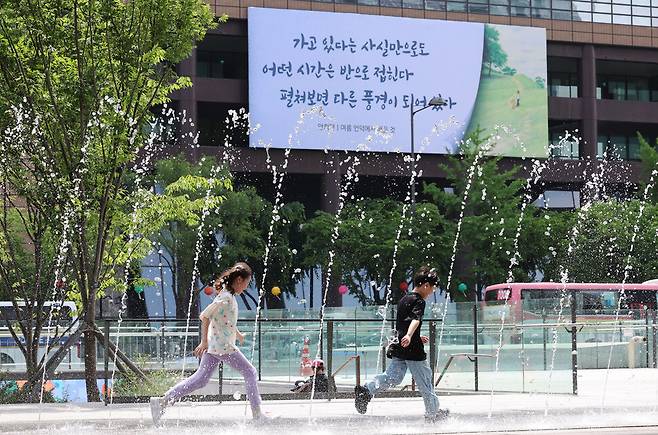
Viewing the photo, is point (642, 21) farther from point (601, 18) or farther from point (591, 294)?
point (591, 294)

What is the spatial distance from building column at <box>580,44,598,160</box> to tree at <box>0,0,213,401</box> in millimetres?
50010

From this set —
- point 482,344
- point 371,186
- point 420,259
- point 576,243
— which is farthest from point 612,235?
point 482,344

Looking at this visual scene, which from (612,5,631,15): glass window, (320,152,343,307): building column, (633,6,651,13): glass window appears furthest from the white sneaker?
(633,6,651,13): glass window

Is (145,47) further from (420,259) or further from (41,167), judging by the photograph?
(420,259)

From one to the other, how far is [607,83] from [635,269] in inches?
828

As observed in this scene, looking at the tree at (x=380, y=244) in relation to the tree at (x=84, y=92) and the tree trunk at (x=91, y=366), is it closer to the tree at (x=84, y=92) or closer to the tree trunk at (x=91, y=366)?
the tree at (x=84, y=92)

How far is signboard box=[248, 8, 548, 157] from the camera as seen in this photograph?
60.1 metres

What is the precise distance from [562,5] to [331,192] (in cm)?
1779

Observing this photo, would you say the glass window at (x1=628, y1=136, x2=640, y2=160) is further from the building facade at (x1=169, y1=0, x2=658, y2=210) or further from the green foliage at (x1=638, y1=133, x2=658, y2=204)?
the green foliage at (x1=638, y1=133, x2=658, y2=204)

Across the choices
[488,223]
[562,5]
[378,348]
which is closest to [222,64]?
[488,223]

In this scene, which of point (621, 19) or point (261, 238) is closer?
point (261, 238)

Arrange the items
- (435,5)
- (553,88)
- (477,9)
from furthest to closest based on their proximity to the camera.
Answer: (553,88), (477,9), (435,5)

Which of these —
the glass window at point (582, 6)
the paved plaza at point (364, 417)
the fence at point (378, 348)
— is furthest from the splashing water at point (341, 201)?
the paved plaza at point (364, 417)

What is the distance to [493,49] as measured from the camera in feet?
212
